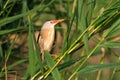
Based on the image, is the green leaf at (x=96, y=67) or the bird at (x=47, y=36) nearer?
the green leaf at (x=96, y=67)

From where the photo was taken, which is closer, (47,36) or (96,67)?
(96,67)

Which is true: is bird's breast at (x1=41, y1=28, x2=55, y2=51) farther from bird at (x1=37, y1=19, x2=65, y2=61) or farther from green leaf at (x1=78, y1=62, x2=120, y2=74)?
green leaf at (x1=78, y1=62, x2=120, y2=74)

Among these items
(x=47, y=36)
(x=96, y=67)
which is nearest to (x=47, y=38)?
(x=47, y=36)

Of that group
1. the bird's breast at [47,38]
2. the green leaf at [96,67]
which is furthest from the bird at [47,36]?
the green leaf at [96,67]

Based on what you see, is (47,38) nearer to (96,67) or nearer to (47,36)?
(47,36)

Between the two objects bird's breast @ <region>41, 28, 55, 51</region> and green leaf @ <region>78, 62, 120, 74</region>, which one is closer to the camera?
green leaf @ <region>78, 62, 120, 74</region>

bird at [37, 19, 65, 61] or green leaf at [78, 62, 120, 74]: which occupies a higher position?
bird at [37, 19, 65, 61]

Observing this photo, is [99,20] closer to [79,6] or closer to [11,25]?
[79,6]

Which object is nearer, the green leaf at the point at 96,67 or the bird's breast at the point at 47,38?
the green leaf at the point at 96,67

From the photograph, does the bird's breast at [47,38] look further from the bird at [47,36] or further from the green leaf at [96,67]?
the green leaf at [96,67]

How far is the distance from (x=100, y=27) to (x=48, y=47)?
368 millimetres

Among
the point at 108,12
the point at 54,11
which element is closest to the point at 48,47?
the point at 108,12

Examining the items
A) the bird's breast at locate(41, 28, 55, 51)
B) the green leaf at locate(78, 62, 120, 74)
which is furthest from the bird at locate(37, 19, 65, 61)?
the green leaf at locate(78, 62, 120, 74)

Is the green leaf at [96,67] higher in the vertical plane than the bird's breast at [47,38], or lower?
Result: lower
